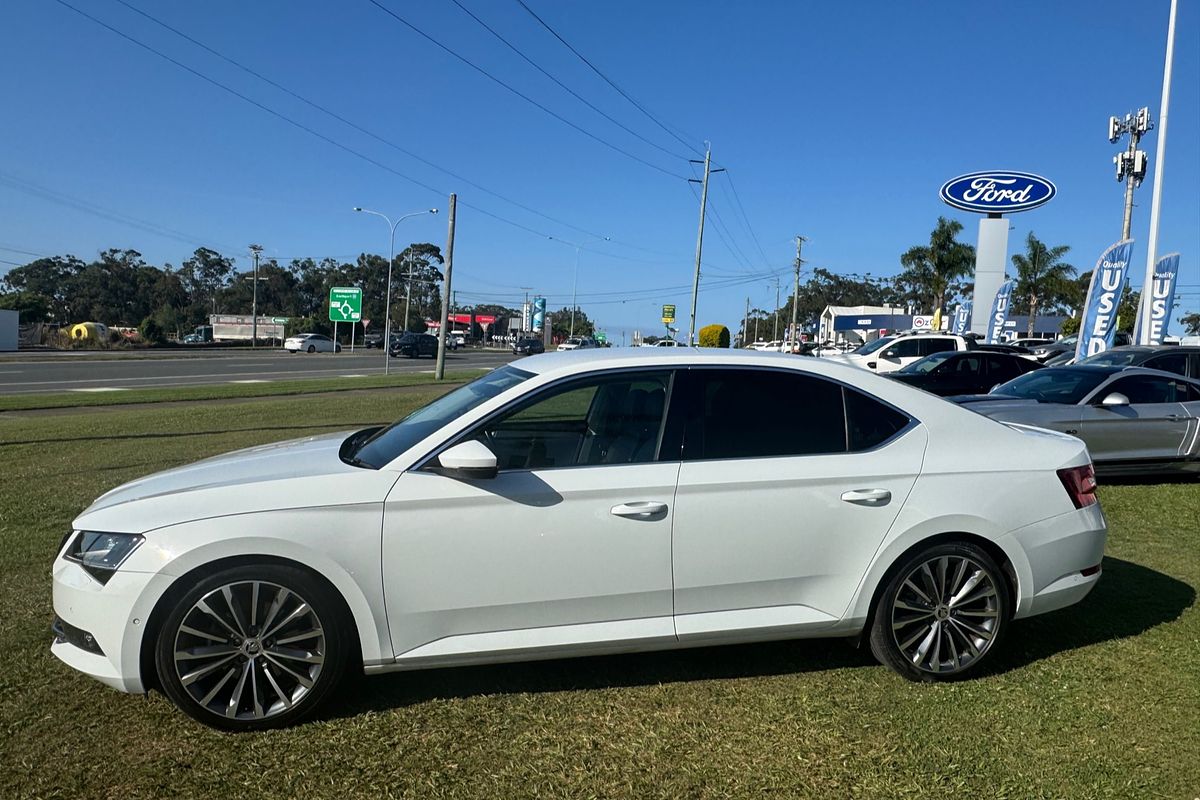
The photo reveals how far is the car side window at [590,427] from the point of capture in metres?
3.74

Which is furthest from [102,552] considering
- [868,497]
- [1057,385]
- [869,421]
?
A: [1057,385]

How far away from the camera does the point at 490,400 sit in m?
3.77

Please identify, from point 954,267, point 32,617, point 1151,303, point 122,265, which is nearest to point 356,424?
point 32,617

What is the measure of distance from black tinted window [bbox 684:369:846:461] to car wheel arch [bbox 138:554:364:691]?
161 cm

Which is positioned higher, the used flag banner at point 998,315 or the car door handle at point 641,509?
the used flag banner at point 998,315

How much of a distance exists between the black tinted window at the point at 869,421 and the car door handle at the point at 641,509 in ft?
3.34

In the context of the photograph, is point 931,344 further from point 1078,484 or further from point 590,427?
point 590,427

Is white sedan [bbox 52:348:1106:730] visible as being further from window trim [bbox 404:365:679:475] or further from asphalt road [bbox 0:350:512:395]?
asphalt road [bbox 0:350:512:395]

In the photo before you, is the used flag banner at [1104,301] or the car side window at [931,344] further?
the car side window at [931,344]

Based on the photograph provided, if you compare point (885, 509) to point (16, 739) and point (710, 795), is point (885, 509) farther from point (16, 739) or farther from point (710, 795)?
point (16, 739)

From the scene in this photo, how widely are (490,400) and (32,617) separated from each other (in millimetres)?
2930

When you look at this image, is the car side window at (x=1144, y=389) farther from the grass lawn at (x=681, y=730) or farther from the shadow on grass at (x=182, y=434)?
the shadow on grass at (x=182, y=434)

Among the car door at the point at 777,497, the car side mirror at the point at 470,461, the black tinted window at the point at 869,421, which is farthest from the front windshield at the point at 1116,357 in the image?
the car side mirror at the point at 470,461

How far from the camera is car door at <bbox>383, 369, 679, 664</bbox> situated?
11.3ft
